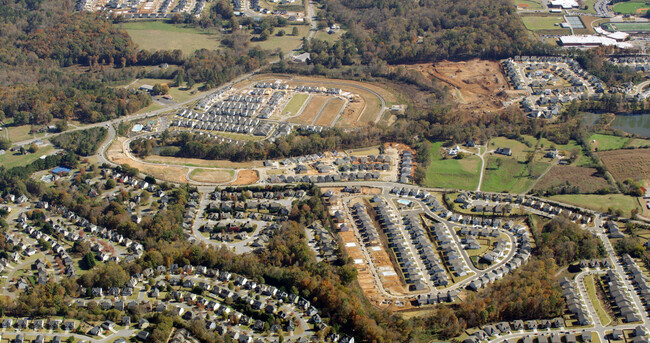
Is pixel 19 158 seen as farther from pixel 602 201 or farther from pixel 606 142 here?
pixel 606 142

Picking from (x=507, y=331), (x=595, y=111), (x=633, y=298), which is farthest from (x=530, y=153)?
(x=507, y=331)

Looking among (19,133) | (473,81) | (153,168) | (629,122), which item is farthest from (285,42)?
(629,122)

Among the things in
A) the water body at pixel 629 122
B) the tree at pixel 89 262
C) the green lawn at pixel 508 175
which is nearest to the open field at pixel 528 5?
the water body at pixel 629 122

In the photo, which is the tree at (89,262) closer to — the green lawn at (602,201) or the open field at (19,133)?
the open field at (19,133)

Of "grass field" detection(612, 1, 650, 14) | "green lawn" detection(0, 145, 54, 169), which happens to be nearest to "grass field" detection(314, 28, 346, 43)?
"grass field" detection(612, 1, 650, 14)

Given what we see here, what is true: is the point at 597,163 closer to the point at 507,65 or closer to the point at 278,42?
the point at 507,65

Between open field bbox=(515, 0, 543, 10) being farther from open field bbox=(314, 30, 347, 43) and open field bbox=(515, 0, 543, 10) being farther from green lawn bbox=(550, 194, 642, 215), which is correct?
green lawn bbox=(550, 194, 642, 215)

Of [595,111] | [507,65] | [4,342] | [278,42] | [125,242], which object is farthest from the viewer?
[278,42]
